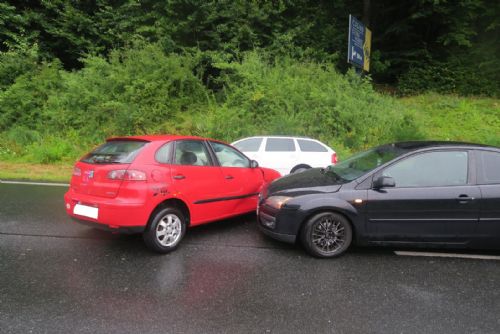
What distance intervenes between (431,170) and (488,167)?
2.48ft

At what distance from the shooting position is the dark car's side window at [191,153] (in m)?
4.85

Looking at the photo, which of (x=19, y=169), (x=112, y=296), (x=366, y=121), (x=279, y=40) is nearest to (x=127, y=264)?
(x=112, y=296)

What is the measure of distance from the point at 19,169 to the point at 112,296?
916 cm

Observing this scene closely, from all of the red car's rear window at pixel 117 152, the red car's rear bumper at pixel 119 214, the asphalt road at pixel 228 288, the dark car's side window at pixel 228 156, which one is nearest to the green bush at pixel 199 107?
the dark car's side window at pixel 228 156

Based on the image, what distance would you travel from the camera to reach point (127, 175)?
4270mm

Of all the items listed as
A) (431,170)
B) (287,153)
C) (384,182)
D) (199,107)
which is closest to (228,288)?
(384,182)

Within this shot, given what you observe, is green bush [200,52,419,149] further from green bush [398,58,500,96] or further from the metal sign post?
green bush [398,58,500,96]

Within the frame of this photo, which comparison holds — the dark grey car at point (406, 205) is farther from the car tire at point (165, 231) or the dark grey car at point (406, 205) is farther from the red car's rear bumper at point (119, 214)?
the red car's rear bumper at point (119, 214)

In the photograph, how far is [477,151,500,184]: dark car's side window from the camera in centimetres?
445

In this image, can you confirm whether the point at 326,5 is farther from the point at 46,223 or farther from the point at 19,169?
the point at 46,223

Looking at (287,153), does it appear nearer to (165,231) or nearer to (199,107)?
(165,231)

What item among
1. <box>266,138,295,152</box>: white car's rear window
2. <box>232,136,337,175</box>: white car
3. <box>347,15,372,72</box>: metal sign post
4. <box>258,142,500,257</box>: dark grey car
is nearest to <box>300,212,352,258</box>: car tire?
<box>258,142,500,257</box>: dark grey car

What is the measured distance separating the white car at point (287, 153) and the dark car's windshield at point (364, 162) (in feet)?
12.4

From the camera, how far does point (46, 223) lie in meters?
5.60
